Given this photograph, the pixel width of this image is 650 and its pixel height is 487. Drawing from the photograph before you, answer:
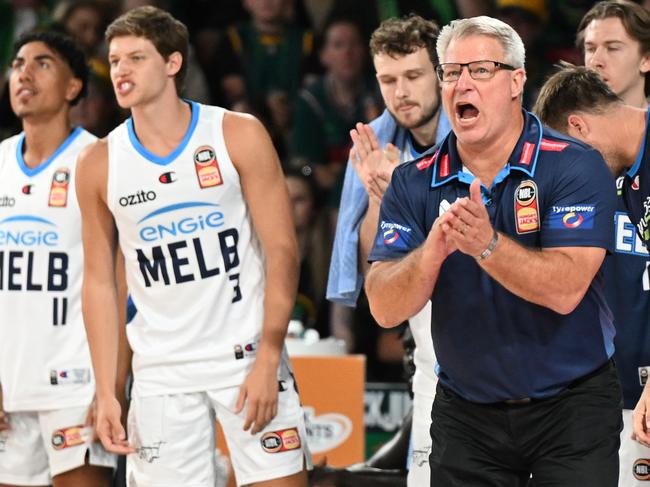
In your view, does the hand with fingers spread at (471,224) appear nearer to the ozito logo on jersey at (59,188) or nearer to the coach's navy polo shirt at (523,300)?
the coach's navy polo shirt at (523,300)

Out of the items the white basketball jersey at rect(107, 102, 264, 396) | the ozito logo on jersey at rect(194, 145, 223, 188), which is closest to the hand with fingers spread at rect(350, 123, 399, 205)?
the white basketball jersey at rect(107, 102, 264, 396)

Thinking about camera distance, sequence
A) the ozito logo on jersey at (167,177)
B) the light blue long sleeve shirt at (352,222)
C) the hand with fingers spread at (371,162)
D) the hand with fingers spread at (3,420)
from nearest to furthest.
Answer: the hand with fingers spread at (371,162) → the ozito logo on jersey at (167,177) → the light blue long sleeve shirt at (352,222) → the hand with fingers spread at (3,420)

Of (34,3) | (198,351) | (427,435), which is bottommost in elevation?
(427,435)

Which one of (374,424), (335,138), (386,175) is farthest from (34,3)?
(386,175)

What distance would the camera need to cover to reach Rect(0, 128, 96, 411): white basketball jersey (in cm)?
500

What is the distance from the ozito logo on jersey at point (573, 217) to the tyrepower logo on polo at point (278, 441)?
1503mm

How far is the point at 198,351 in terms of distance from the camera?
442cm

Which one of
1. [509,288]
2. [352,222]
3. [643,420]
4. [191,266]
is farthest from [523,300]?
[191,266]

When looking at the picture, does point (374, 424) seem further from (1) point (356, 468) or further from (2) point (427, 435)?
(2) point (427, 435)

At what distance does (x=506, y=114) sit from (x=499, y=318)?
614 mm

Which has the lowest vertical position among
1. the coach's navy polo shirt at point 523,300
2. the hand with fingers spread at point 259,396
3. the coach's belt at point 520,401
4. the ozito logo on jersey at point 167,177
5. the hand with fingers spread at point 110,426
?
the hand with fingers spread at point 110,426

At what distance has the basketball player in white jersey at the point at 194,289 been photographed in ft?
14.4

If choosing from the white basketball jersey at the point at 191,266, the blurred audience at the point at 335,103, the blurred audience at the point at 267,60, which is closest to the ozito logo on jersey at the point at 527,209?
the white basketball jersey at the point at 191,266

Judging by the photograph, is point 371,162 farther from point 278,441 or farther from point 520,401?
point 520,401
